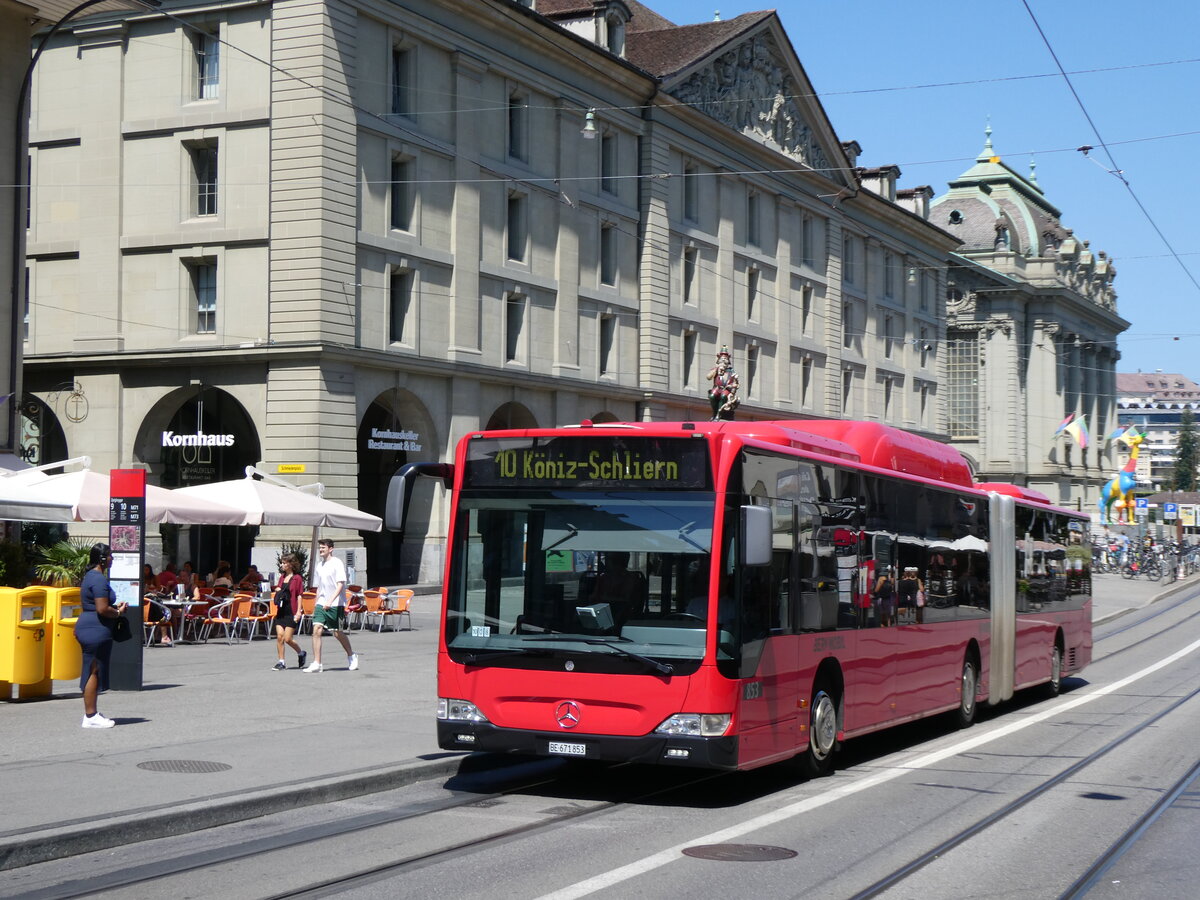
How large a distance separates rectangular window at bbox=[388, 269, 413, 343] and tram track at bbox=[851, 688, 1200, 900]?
26989 mm

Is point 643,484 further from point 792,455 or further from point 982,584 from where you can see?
point 982,584

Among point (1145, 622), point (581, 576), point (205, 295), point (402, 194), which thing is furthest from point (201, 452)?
point (581, 576)

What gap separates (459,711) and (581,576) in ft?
4.64

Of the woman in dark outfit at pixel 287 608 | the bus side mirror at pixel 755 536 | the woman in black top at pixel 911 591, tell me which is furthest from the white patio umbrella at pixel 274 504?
the bus side mirror at pixel 755 536

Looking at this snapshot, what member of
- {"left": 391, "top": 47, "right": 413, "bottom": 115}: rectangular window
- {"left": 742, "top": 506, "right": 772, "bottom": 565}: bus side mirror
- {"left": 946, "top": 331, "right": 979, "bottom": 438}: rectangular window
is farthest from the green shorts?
{"left": 946, "top": 331, "right": 979, "bottom": 438}: rectangular window

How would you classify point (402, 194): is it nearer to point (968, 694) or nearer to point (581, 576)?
point (968, 694)

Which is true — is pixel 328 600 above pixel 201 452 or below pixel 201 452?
below

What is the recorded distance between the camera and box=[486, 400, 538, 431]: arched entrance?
45188 millimetres

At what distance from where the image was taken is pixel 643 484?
11.2m

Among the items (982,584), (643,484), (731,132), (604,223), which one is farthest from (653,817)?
(731,132)

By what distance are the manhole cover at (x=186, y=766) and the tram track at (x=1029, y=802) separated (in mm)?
5426

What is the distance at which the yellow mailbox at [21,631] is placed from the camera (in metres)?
15.4

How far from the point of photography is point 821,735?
12.7 m

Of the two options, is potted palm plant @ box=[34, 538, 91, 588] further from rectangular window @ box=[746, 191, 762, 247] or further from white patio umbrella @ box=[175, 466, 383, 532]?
rectangular window @ box=[746, 191, 762, 247]
